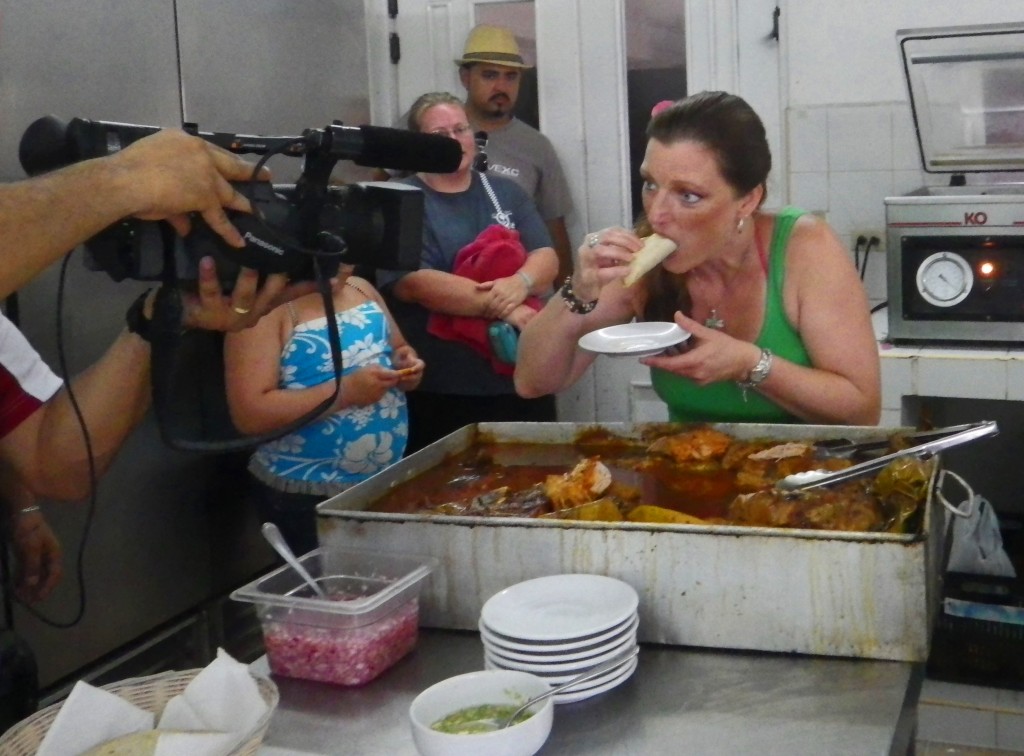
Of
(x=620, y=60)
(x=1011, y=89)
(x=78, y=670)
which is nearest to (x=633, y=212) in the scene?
(x=620, y=60)

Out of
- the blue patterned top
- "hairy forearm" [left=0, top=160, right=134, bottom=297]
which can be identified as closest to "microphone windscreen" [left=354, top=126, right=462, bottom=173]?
"hairy forearm" [left=0, top=160, right=134, bottom=297]

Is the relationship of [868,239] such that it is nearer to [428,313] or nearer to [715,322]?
[428,313]

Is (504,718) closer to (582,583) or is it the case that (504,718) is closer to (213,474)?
(582,583)

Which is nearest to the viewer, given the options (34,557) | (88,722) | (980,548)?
(88,722)

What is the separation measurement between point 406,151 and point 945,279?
1.70 m

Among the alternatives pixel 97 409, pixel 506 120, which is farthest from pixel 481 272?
pixel 97 409

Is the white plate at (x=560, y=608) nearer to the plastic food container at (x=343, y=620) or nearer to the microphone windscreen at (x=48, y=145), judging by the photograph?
the plastic food container at (x=343, y=620)

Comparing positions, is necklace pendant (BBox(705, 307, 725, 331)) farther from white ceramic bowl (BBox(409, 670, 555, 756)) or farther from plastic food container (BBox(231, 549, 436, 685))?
white ceramic bowl (BBox(409, 670, 555, 756))

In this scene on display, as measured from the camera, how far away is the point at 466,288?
101 inches

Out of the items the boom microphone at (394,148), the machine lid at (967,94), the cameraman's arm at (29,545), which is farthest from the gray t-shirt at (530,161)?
the boom microphone at (394,148)

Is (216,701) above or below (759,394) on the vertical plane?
below

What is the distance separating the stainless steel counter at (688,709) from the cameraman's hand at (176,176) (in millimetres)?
512

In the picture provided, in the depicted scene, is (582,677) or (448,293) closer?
(582,677)

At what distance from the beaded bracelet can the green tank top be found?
17 cm
